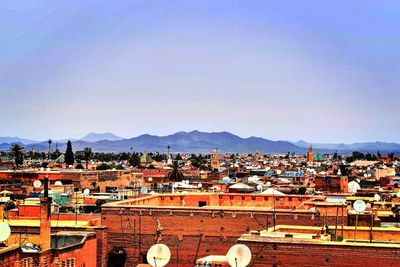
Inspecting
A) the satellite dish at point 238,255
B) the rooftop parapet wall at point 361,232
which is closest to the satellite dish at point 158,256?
the satellite dish at point 238,255

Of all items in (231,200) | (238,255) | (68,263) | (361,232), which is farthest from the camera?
(231,200)

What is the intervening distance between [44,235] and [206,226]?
7873 millimetres

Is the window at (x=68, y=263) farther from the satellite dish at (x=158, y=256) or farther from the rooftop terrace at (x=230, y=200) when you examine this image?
the rooftop terrace at (x=230, y=200)

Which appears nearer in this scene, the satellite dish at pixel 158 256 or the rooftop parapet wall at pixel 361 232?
the satellite dish at pixel 158 256

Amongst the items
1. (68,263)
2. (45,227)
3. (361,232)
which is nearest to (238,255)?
(361,232)

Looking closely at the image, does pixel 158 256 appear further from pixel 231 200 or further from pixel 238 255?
pixel 231 200

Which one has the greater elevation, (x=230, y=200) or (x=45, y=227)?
(x=230, y=200)

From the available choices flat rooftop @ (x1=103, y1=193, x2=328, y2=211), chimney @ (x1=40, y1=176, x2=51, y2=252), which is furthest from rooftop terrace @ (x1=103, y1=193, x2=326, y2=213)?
chimney @ (x1=40, y1=176, x2=51, y2=252)

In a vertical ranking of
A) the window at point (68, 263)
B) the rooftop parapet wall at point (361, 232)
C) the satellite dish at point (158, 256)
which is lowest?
the window at point (68, 263)

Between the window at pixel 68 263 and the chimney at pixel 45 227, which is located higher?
the chimney at pixel 45 227

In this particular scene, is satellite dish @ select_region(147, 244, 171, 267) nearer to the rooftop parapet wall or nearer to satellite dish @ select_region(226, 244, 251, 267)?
satellite dish @ select_region(226, 244, 251, 267)

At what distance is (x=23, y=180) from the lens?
70.3 m

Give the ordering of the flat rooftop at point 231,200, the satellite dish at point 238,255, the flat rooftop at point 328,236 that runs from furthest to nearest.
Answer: the flat rooftop at point 231,200, the flat rooftop at point 328,236, the satellite dish at point 238,255

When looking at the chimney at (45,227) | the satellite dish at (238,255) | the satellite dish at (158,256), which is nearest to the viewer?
the satellite dish at (238,255)
